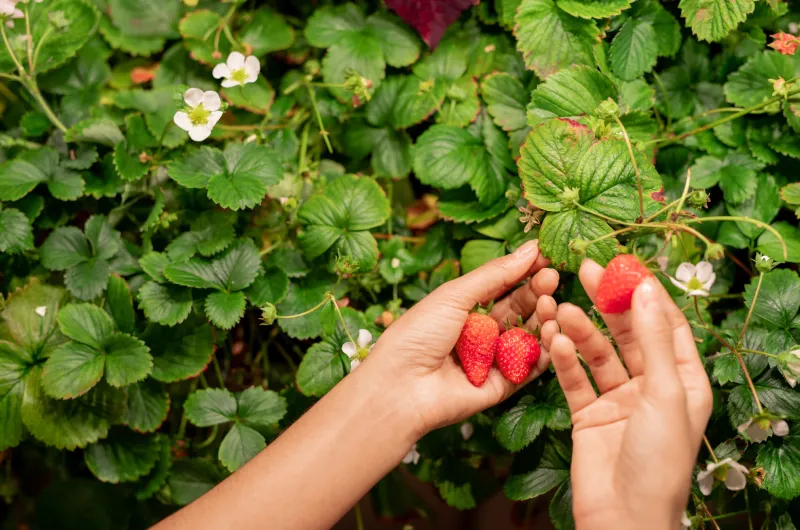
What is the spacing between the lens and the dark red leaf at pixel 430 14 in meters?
1.35

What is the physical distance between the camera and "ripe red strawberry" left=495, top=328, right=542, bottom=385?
3.57 feet

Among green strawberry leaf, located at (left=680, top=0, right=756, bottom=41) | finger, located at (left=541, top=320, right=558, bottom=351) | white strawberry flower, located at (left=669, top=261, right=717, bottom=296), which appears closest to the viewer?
white strawberry flower, located at (left=669, top=261, right=717, bottom=296)

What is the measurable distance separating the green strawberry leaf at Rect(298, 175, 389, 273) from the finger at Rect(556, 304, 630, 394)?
45 centimetres

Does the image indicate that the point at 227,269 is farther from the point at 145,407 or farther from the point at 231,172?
the point at 145,407

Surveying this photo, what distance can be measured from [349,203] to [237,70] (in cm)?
38

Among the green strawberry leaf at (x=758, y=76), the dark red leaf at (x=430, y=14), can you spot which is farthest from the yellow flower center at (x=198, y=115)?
the green strawberry leaf at (x=758, y=76)

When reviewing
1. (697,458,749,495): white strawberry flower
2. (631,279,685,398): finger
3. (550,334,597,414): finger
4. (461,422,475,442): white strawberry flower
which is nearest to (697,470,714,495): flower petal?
(697,458,749,495): white strawberry flower

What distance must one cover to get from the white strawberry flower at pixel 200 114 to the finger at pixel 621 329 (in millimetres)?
766

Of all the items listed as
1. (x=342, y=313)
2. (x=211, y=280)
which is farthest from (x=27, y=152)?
(x=342, y=313)

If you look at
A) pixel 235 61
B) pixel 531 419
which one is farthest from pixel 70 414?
pixel 531 419

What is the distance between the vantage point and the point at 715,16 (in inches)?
46.5

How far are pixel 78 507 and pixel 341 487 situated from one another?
0.87m

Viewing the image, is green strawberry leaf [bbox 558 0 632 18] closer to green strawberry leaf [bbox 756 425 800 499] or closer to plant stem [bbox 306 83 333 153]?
plant stem [bbox 306 83 333 153]

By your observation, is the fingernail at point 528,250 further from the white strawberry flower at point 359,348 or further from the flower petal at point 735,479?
the flower petal at point 735,479
